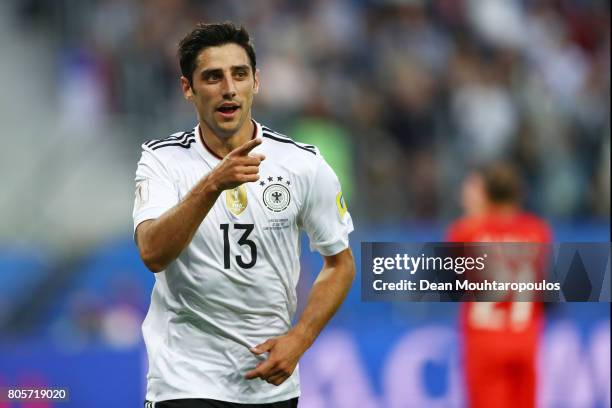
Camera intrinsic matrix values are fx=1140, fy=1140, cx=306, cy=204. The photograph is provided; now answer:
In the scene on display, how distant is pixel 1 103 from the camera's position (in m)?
10.4

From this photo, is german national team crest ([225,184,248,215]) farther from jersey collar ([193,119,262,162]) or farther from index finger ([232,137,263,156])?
index finger ([232,137,263,156])

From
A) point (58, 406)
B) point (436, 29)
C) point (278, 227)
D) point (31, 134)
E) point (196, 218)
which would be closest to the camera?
point (196, 218)

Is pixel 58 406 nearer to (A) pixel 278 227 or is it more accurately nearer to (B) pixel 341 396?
(B) pixel 341 396

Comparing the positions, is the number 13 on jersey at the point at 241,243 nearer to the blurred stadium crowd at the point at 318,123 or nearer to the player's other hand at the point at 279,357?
the player's other hand at the point at 279,357

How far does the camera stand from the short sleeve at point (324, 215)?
12.8 feet

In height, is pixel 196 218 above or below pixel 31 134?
below

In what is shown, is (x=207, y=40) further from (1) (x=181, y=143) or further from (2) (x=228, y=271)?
(2) (x=228, y=271)

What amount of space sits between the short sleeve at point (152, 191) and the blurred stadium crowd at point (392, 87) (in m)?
4.79

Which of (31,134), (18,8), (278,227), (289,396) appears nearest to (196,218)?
(278,227)

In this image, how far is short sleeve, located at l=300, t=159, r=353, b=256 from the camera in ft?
12.8

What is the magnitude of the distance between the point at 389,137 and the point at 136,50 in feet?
7.64

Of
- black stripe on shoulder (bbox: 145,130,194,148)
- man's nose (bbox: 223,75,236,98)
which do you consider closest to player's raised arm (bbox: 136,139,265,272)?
man's nose (bbox: 223,75,236,98)

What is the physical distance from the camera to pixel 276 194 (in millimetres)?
3828
